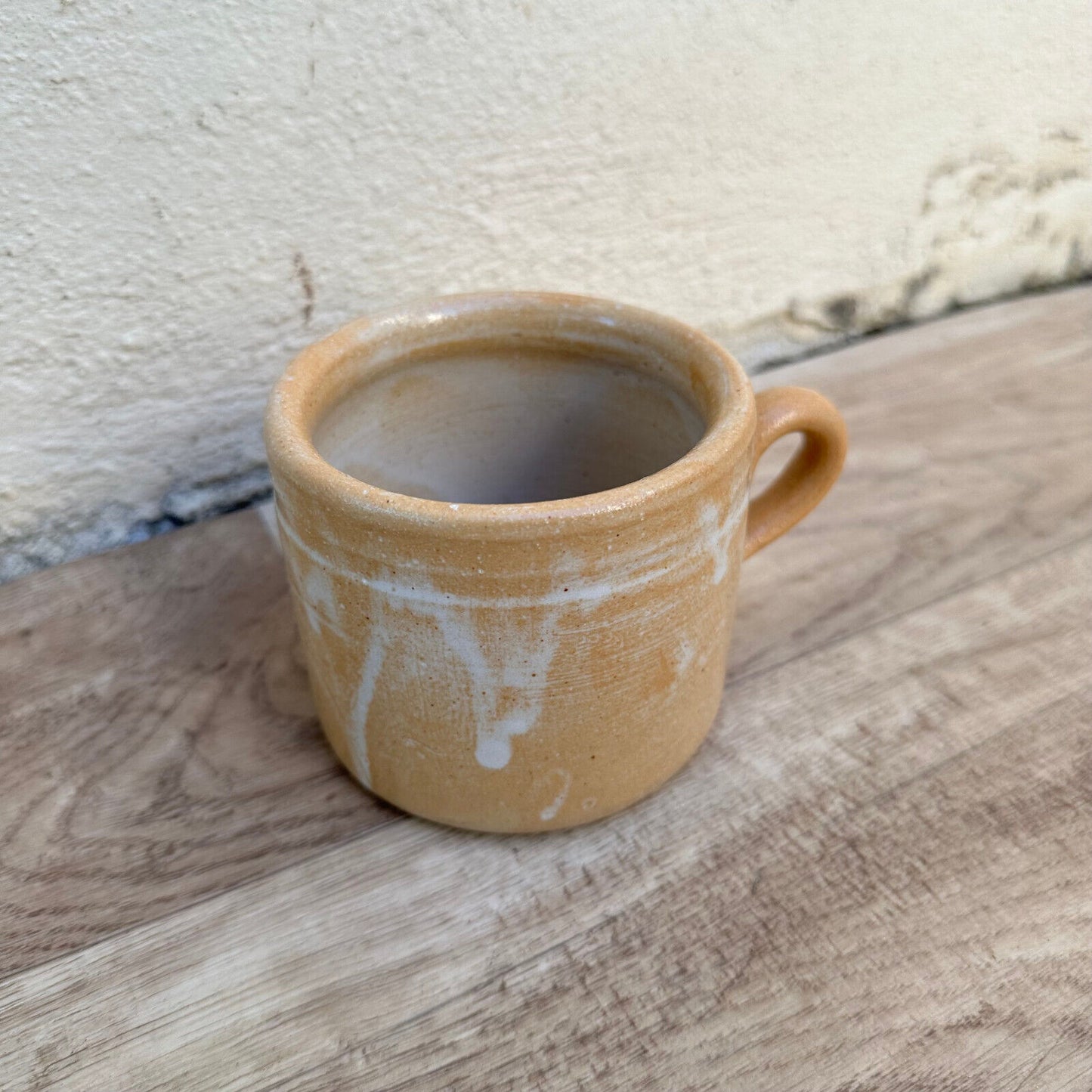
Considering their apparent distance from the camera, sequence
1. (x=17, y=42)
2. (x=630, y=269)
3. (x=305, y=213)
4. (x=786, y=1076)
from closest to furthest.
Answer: (x=786, y=1076) < (x=17, y=42) < (x=305, y=213) < (x=630, y=269)

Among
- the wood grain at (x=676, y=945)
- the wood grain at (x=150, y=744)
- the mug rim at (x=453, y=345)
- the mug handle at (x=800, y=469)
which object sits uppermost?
the mug rim at (x=453, y=345)

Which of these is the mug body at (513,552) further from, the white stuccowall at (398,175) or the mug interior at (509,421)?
the white stuccowall at (398,175)

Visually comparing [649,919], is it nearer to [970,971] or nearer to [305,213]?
[970,971]

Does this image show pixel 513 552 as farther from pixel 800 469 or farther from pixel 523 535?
pixel 800 469

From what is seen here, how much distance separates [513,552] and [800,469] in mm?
208

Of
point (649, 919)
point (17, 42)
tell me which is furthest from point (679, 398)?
point (17, 42)

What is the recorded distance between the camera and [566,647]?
1.11 ft

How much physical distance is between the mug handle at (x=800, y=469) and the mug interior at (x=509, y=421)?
5 cm

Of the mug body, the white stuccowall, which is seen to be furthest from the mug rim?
the white stuccowall

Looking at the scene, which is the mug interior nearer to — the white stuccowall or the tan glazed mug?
the tan glazed mug

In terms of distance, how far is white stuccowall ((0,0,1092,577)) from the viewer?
473 millimetres

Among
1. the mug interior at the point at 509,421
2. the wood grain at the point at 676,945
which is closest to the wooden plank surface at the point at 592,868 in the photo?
the wood grain at the point at 676,945

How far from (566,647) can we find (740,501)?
0.31 ft

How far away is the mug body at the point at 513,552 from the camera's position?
32 centimetres
